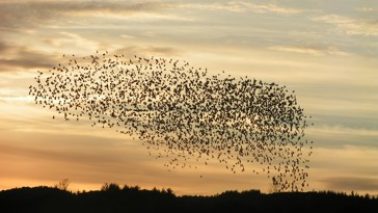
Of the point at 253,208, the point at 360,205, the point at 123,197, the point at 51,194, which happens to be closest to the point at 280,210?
the point at 253,208

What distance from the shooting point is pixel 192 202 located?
232 feet

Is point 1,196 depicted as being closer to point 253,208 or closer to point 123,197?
point 123,197

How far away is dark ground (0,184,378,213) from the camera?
69.3 meters

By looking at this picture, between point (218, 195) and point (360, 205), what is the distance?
10479mm

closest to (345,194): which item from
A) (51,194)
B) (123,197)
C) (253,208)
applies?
(253,208)

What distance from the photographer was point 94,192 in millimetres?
72812

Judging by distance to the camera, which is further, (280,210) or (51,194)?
(51,194)

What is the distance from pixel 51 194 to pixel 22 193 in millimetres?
2686

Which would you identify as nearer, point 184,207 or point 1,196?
point 184,207

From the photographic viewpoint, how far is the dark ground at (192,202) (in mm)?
69312

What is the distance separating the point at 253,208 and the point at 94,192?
1244 cm

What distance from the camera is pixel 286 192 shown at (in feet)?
232

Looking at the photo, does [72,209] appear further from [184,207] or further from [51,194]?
[184,207]

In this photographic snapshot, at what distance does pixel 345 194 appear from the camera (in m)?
71.4
